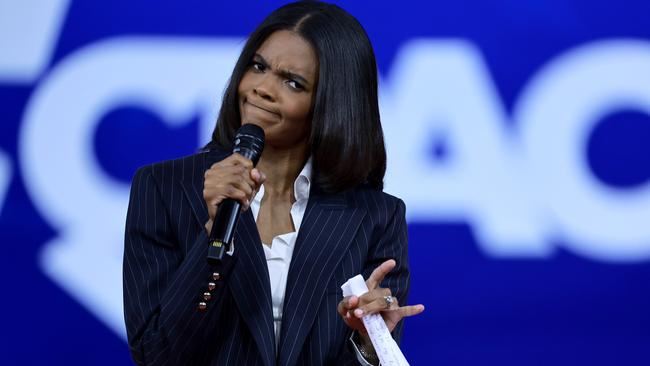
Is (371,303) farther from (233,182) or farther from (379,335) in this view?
(233,182)

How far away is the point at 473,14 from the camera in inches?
104

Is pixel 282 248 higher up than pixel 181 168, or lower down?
lower down

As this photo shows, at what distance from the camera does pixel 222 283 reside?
4.90ft

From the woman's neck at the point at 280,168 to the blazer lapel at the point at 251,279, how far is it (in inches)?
5.0

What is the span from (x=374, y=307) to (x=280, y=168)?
1.31ft

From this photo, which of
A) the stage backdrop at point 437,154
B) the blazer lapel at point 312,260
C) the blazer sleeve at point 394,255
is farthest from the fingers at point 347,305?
the stage backdrop at point 437,154

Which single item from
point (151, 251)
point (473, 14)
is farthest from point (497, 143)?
point (151, 251)

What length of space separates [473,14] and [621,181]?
58 cm

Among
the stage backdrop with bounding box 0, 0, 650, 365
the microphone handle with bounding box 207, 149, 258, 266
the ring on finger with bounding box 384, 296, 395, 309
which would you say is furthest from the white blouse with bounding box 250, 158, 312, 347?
the stage backdrop with bounding box 0, 0, 650, 365

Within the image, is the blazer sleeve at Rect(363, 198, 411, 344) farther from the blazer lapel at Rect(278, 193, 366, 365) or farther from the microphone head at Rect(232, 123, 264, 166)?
Result: the microphone head at Rect(232, 123, 264, 166)

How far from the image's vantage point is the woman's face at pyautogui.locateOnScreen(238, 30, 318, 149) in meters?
1.67

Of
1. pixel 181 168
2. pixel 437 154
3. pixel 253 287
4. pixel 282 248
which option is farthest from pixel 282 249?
pixel 437 154

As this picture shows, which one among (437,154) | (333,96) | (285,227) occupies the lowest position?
(285,227)

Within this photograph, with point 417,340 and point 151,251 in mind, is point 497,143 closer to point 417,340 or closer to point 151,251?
point 417,340
